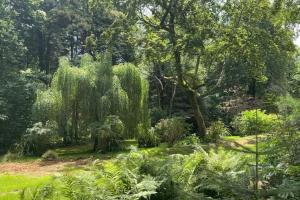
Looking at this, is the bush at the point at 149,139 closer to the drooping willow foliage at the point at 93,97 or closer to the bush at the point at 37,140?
the drooping willow foliage at the point at 93,97

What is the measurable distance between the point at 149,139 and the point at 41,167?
608 cm

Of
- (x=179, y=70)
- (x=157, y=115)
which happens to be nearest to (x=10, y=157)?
(x=179, y=70)

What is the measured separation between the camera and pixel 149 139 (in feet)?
65.8

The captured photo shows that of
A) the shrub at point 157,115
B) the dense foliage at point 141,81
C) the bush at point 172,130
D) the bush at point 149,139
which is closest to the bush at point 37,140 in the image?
the dense foliage at point 141,81

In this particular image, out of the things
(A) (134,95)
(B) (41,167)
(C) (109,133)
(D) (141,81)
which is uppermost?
(D) (141,81)

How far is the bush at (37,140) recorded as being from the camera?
784 inches

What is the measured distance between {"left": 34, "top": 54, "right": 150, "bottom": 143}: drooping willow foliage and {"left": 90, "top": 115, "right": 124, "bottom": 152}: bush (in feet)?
2.32

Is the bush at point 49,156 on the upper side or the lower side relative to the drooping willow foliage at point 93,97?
lower

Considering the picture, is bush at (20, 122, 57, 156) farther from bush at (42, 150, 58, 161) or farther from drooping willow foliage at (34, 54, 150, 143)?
bush at (42, 150, 58, 161)

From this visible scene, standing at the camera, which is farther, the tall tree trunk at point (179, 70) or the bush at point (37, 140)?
the bush at point (37, 140)

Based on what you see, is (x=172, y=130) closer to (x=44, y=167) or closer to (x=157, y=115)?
(x=44, y=167)

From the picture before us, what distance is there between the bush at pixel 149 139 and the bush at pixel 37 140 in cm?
425

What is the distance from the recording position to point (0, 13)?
29453 millimetres

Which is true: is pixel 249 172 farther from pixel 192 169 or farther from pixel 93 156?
pixel 93 156
